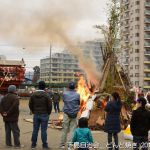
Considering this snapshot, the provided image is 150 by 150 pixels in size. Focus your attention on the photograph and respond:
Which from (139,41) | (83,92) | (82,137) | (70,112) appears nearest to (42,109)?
(70,112)

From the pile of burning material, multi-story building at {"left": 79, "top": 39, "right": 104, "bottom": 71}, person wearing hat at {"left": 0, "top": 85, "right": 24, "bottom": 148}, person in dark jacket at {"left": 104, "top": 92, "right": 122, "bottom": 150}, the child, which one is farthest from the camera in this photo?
multi-story building at {"left": 79, "top": 39, "right": 104, "bottom": 71}

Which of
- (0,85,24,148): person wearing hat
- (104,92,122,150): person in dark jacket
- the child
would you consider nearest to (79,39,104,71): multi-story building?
(0,85,24,148): person wearing hat

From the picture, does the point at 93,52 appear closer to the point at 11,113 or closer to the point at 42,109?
the point at 11,113

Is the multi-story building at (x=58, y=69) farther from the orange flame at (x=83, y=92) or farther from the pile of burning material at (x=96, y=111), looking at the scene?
the pile of burning material at (x=96, y=111)

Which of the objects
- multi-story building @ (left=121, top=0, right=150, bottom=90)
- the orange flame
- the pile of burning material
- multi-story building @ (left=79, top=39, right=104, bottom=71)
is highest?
multi-story building @ (left=121, top=0, right=150, bottom=90)

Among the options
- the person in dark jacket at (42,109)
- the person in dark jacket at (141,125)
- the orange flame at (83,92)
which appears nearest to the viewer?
the person in dark jacket at (141,125)

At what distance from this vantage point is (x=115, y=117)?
1113 centimetres

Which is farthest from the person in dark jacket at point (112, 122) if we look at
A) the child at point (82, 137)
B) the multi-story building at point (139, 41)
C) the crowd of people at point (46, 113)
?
the multi-story building at point (139, 41)

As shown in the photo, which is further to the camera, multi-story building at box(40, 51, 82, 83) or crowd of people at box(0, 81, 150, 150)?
multi-story building at box(40, 51, 82, 83)

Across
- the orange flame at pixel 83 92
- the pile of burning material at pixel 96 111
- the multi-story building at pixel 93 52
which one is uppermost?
the multi-story building at pixel 93 52

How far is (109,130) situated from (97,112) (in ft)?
20.6

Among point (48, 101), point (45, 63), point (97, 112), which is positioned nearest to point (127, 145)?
point (48, 101)

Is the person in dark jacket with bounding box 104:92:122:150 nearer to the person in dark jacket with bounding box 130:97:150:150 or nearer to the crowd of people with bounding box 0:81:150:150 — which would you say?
the crowd of people with bounding box 0:81:150:150

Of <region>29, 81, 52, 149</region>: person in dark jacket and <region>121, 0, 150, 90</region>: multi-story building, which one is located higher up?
<region>121, 0, 150, 90</region>: multi-story building
